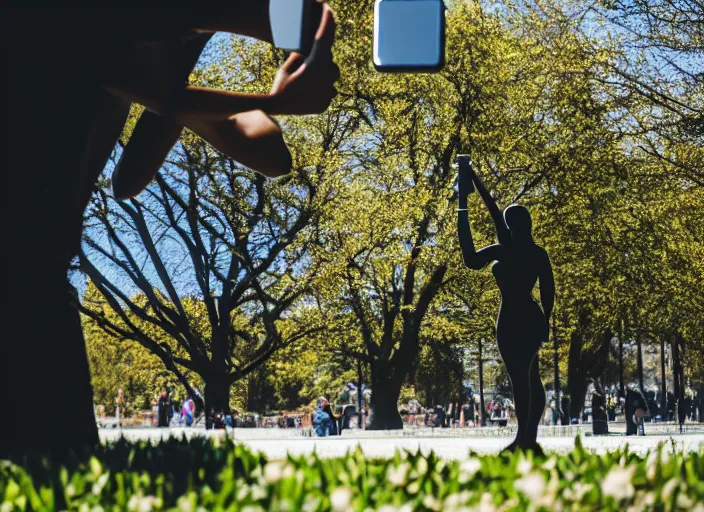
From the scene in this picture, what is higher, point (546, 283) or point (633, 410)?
point (546, 283)

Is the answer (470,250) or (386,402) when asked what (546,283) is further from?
(386,402)

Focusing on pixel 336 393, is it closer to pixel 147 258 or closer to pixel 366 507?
pixel 147 258

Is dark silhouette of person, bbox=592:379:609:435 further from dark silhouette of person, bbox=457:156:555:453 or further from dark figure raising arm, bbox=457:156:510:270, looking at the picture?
dark figure raising arm, bbox=457:156:510:270

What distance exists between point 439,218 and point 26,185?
67.6 ft

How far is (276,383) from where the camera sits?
62781mm

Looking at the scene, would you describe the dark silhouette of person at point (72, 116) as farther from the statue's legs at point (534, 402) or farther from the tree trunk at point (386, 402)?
the tree trunk at point (386, 402)

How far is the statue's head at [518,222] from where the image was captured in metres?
13.2

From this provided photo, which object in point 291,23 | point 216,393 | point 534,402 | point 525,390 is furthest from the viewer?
point 216,393

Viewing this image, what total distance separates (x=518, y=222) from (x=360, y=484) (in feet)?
28.3

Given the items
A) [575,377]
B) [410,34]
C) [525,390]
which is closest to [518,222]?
[525,390]

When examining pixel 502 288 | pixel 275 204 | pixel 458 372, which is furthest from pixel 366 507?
pixel 458 372

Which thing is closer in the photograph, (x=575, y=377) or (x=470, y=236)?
(x=470, y=236)

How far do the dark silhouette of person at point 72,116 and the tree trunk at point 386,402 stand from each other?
22.3 meters

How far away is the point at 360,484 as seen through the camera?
4.94m
